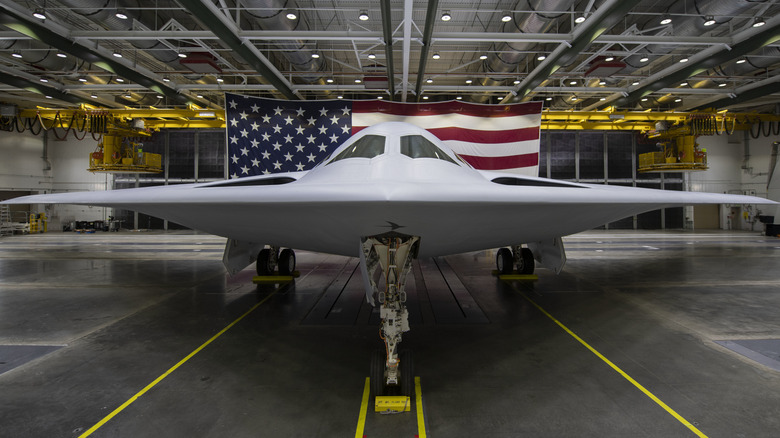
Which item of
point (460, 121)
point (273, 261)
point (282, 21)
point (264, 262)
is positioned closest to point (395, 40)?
point (282, 21)

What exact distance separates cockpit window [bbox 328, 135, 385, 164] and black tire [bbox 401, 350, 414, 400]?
2.52 m

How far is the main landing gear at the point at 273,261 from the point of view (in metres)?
9.20

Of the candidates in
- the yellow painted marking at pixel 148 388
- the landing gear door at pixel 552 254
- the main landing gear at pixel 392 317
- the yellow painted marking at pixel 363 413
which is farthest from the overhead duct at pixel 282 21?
the yellow painted marking at pixel 363 413

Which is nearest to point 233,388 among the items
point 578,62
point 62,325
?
point 62,325

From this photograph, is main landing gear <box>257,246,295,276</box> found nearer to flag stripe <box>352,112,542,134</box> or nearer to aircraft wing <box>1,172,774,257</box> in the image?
aircraft wing <box>1,172,774,257</box>

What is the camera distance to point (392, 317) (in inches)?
136

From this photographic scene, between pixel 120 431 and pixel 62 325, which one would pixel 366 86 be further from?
pixel 120 431

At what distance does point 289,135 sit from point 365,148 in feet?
30.0

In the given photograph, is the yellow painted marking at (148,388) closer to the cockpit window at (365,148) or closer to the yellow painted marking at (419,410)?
the yellow painted marking at (419,410)

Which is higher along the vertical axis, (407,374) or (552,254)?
Answer: (552,254)

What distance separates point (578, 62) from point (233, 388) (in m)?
18.9

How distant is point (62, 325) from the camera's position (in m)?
5.85

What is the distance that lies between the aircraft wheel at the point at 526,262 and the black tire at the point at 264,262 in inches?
278

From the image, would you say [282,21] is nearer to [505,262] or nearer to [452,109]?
[452,109]
